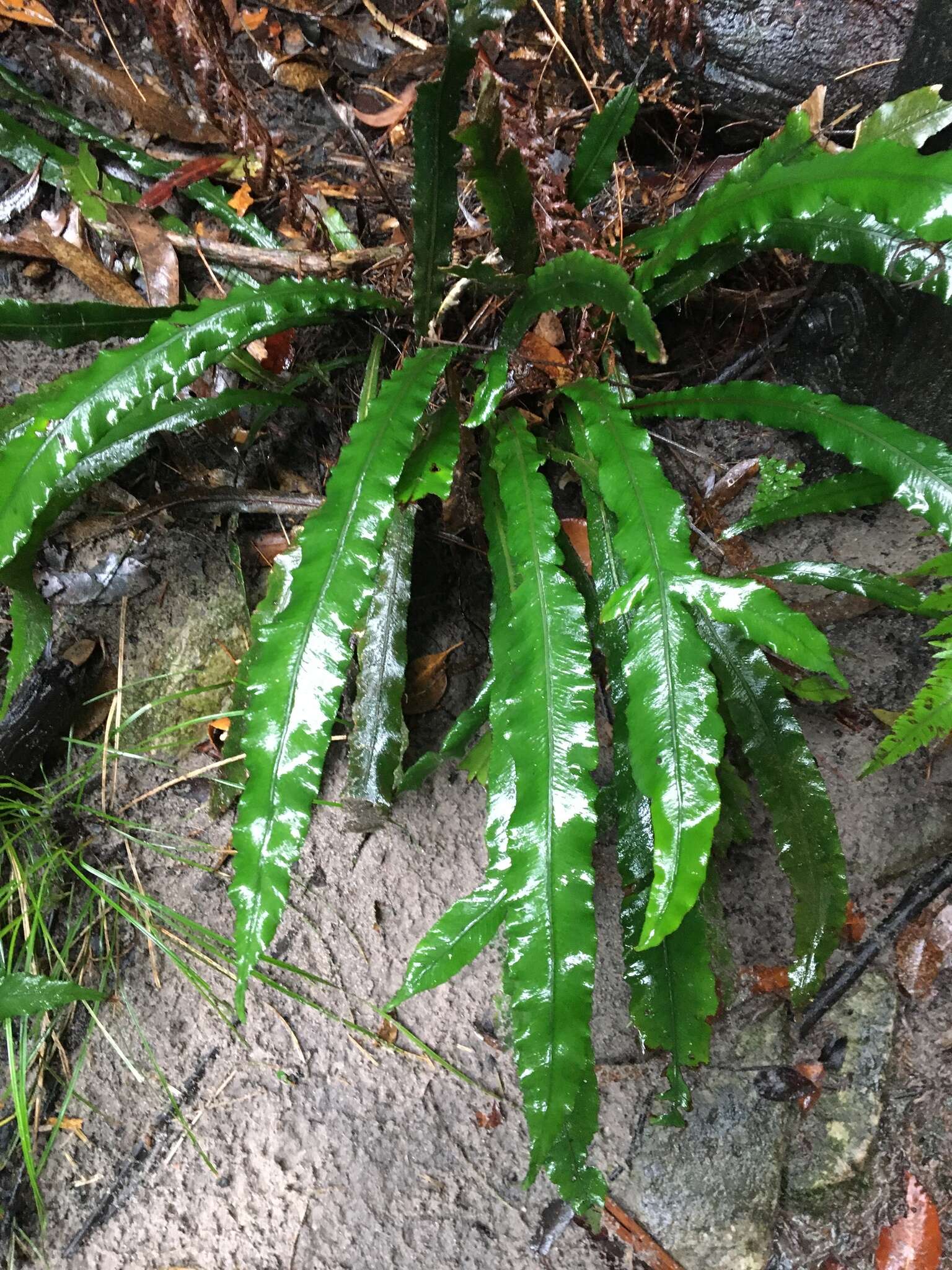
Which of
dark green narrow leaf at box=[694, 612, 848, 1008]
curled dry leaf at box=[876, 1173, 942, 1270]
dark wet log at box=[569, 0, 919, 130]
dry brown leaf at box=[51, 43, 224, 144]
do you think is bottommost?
curled dry leaf at box=[876, 1173, 942, 1270]

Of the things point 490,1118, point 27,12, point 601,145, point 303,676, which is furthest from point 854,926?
point 27,12

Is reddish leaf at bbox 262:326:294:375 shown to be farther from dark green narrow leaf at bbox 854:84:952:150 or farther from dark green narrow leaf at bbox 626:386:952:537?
dark green narrow leaf at bbox 854:84:952:150

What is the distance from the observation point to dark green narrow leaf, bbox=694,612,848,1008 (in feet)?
3.67

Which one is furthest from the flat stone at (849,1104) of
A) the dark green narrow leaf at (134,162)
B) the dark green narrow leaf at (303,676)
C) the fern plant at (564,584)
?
the dark green narrow leaf at (134,162)

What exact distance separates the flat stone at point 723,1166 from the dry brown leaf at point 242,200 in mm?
1645

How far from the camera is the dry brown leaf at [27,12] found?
4.93 feet

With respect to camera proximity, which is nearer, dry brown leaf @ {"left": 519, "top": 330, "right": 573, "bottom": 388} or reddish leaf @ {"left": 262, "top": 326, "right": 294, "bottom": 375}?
dry brown leaf @ {"left": 519, "top": 330, "right": 573, "bottom": 388}

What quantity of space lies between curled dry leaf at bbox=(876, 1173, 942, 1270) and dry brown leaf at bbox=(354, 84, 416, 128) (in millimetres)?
2014

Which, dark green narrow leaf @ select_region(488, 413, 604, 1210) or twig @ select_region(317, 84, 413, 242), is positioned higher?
twig @ select_region(317, 84, 413, 242)

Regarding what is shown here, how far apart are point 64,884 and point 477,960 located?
2.51 feet

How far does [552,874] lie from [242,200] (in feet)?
4.37

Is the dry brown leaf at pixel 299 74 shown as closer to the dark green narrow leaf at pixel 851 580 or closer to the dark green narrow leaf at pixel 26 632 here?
the dark green narrow leaf at pixel 26 632

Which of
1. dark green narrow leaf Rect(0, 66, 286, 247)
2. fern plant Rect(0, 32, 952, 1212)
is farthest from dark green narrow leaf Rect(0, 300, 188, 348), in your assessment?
dark green narrow leaf Rect(0, 66, 286, 247)

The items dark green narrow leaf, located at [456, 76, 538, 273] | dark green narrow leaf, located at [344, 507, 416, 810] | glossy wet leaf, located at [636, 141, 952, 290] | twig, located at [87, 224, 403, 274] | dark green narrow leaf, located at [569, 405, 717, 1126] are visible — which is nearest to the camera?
glossy wet leaf, located at [636, 141, 952, 290]
